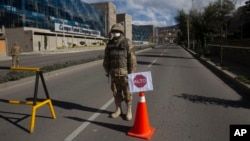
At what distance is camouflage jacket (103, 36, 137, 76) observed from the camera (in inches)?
266

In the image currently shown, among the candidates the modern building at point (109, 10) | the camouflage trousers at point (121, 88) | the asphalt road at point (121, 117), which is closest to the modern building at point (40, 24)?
the asphalt road at point (121, 117)

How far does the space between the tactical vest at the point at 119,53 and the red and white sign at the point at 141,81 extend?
0.64 metres

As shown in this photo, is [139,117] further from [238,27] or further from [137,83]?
[238,27]

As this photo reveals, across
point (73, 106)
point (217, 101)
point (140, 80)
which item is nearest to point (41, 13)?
point (73, 106)

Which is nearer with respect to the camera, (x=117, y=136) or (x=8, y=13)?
(x=117, y=136)

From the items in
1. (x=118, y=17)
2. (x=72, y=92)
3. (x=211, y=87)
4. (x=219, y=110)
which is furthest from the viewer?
(x=118, y=17)

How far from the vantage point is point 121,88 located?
7086mm

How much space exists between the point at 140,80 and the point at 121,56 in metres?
0.87

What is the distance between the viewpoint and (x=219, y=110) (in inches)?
308

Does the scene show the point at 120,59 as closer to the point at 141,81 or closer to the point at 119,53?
the point at 119,53

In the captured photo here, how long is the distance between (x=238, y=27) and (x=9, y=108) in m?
40.6

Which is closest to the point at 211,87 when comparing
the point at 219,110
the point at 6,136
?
the point at 219,110

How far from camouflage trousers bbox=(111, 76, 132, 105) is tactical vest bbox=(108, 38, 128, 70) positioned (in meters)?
0.26

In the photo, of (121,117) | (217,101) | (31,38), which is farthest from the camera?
(31,38)
